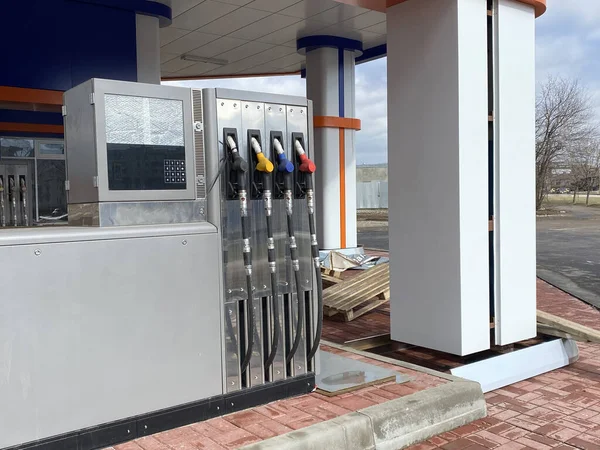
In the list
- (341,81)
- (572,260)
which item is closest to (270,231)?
(341,81)

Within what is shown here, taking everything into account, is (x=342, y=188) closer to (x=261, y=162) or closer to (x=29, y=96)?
(x=29, y=96)

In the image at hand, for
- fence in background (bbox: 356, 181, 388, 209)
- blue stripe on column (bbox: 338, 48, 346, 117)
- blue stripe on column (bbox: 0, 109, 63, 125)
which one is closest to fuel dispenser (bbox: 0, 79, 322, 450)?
blue stripe on column (bbox: 0, 109, 63, 125)

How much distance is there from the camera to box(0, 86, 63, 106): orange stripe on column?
30.2 feet

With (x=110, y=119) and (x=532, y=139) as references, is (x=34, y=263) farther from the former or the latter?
(x=532, y=139)

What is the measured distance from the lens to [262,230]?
4027mm

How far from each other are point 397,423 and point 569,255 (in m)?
12.7

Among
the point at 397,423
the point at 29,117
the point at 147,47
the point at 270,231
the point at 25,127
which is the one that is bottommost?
the point at 397,423

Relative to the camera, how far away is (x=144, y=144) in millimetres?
3568

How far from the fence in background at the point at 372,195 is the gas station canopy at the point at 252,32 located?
2410cm

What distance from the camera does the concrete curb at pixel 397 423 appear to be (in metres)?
3.41

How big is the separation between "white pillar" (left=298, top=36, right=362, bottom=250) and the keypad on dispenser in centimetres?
1009

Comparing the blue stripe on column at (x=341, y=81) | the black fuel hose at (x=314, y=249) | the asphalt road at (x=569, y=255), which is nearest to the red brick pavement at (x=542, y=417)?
the black fuel hose at (x=314, y=249)

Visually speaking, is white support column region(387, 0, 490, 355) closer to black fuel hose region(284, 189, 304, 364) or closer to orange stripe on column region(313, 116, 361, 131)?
black fuel hose region(284, 189, 304, 364)

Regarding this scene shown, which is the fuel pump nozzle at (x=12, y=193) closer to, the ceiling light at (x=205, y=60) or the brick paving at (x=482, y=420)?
the ceiling light at (x=205, y=60)
